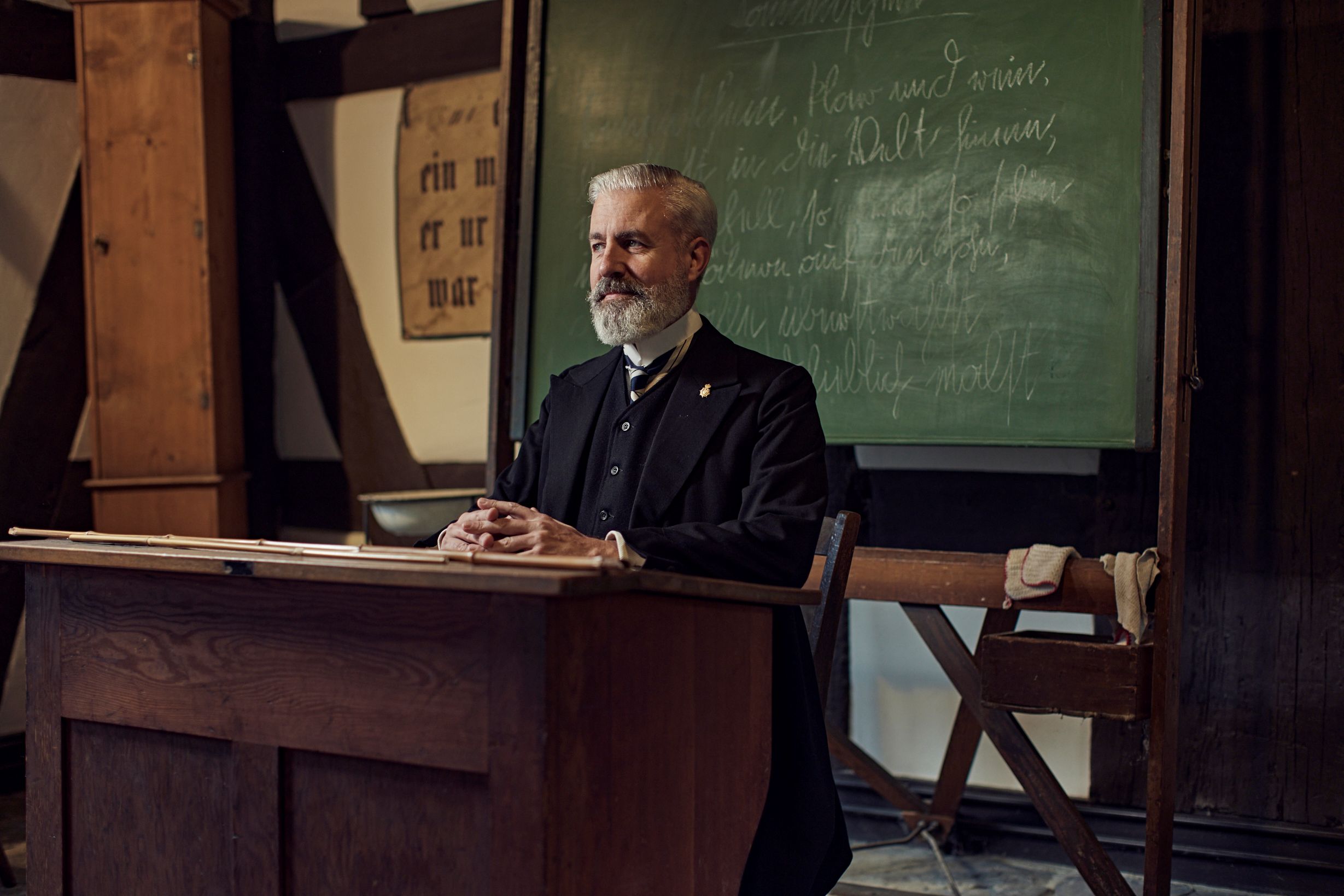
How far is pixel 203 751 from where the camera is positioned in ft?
4.91

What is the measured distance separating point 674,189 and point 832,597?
78 centimetres

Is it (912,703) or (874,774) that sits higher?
(912,703)

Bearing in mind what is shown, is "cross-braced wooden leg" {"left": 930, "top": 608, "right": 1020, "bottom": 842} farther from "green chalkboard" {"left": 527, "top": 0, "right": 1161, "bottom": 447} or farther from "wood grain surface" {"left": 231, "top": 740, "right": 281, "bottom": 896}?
"wood grain surface" {"left": 231, "top": 740, "right": 281, "bottom": 896}

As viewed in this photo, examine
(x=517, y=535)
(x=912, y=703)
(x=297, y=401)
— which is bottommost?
(x=912, y=703)

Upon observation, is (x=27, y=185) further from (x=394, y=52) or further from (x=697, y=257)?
(x=697, y=257)

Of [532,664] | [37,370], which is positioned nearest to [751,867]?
[532,664]

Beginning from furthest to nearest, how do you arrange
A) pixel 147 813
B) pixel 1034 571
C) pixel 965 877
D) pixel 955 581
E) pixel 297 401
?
pixel 297 401, pixel 965 877, pixel 955 581, pixel 1034 571, pixel 147 813

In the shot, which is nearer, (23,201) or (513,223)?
(513,223)

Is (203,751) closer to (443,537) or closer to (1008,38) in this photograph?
(443,537)

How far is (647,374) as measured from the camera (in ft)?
7.14

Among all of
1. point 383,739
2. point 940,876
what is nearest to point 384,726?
point 383,739

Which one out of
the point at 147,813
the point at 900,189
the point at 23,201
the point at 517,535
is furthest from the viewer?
the point at 23,201

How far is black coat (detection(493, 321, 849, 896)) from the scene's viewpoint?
1.77m

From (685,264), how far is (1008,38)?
3.86 ft
